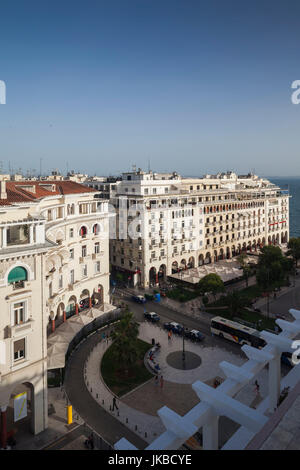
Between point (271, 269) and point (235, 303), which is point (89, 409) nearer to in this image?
point (235, 303)

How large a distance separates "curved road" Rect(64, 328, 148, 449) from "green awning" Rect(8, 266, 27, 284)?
13.0 m

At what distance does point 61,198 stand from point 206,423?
38445 mm

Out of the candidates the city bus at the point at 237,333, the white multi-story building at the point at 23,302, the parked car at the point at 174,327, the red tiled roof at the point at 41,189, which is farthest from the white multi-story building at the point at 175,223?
the white multi-story building at the point at 23,302

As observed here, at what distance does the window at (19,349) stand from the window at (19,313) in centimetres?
141

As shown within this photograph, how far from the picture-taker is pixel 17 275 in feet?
82.8

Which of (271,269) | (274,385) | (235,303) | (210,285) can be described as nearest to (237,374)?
(274,385)

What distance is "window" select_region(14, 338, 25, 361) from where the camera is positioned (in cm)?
2556

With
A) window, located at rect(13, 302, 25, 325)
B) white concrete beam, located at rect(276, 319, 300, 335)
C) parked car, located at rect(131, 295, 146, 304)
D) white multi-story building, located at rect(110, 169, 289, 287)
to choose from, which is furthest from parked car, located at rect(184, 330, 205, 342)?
white concrete beam, located at rect(276, 319, 300, 335)

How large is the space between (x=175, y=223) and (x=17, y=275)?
45213 millimetres

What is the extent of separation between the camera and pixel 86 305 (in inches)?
1994

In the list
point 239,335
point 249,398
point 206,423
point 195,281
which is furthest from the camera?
point 195,281

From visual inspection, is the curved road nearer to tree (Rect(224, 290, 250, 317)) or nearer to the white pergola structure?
tree (Rect(224, 290, 250, 317))
